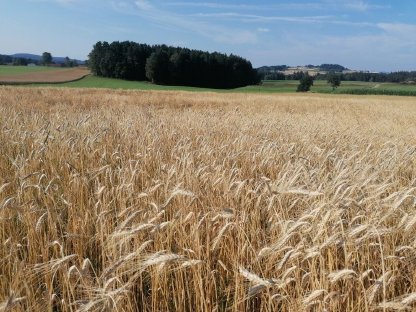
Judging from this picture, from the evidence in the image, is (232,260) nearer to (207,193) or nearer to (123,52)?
(207,193)

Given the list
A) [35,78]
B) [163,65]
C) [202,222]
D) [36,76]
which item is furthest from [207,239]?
[163,65]

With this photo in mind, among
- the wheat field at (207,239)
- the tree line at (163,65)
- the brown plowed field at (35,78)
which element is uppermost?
the tree line at (163,65)

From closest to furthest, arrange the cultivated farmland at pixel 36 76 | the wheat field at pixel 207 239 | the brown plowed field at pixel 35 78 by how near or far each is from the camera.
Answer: the wheat field at pixel 207 239
the brown plowed field at pixel 35 78
the cultivated farmland at pixel 36 76

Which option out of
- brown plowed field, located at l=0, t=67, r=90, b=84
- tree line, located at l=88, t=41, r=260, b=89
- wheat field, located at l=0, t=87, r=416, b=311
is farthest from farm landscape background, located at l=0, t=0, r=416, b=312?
tree line, located at l=88, t=41, r=260, b=89

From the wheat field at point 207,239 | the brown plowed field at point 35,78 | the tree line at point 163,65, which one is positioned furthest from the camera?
the tree line at point 163,65

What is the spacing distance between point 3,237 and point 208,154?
241cm

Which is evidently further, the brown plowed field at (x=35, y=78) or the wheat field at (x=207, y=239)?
the brown plowed field at (x=35, y=78)

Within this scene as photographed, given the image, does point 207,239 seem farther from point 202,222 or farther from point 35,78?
point 35,78

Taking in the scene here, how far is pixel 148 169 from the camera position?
4.28 meters

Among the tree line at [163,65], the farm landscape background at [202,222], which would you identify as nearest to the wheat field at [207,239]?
the farm landscape background at [202,222]

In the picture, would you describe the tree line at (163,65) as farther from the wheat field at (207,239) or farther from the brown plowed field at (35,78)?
the wheat field at (207,239)

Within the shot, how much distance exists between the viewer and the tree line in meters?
75.9

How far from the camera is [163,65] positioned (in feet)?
247

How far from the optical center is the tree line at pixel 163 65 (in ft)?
249
